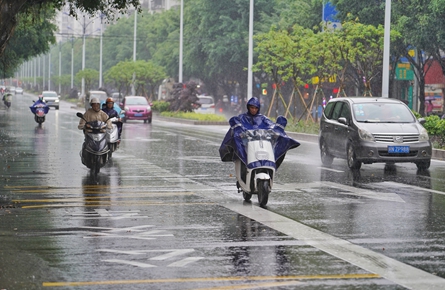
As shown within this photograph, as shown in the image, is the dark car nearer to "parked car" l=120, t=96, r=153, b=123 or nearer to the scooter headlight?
the scooter headlight

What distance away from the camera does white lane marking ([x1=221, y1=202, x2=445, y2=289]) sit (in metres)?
8.05

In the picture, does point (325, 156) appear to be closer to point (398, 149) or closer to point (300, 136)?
point (398, 149)

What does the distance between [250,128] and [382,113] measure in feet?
27.0

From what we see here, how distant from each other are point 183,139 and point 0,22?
1546 cm

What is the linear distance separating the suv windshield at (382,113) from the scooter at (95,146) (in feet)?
18.5

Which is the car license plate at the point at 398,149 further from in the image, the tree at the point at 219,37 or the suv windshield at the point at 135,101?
the tree at the point at 219,37

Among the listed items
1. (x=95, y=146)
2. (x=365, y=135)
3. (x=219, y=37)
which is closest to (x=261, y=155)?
(x=95, y=146)

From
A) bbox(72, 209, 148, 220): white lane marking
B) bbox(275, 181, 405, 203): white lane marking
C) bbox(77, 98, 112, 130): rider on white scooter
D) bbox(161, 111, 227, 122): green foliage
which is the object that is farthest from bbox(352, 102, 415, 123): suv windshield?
bbox(161, 111, 227, 122): green foliage

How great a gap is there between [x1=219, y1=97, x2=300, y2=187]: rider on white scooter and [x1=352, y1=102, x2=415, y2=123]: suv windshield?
24.6 ft

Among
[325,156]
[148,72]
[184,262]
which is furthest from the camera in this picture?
[148,72]

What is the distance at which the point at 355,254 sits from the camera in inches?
372

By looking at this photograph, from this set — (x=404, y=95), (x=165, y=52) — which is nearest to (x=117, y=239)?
(x=404, y=95)

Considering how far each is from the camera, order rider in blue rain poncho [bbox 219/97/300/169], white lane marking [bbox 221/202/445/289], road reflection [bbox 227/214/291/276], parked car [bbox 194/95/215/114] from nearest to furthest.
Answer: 1. white lane marking [bbox 221/202/445/289]
2. road reflection [bbox 227/214/291/276]
3. rider in blue rain poncho [bbox 219/97/300/169]
4. parked car [bbox 194/95/215/114]

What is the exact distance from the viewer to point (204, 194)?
607 inches
